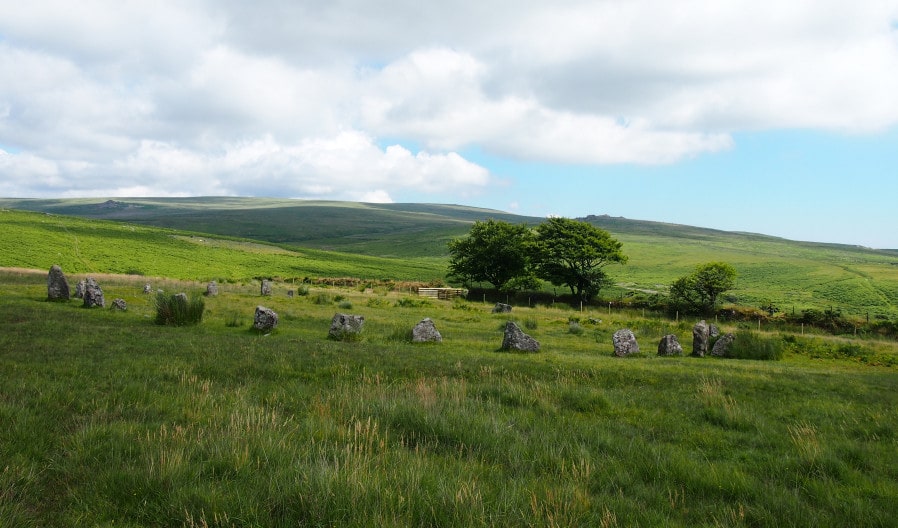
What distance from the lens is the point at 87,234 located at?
335ft

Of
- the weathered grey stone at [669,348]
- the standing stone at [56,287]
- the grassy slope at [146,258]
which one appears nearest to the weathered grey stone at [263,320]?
the standing stone at [56,287]

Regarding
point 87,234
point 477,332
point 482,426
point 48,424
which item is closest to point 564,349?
point 477,332

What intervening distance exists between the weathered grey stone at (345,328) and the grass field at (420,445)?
6467 millimetres

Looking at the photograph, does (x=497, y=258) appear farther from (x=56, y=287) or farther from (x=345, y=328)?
(x=56, y=287)

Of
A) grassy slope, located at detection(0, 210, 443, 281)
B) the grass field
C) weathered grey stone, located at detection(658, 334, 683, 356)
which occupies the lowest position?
grassy slope, located at detection(0, 210, 443, 281)

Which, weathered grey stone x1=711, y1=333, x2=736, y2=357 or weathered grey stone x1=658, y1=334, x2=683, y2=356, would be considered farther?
weathered grey stone x1=711, y1=333, x2=736, y2=357

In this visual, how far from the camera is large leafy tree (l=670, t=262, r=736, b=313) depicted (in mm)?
48719

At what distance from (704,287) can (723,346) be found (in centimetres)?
2914

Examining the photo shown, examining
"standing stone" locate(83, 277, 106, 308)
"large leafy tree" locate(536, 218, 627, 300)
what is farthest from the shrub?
"large leafy tree" locate(536, 218, 627, 300)

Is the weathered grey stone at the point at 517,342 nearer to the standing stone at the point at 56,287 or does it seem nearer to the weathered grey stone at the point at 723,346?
the weathered grey stone at the point at 723,346

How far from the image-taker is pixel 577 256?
2403 inches

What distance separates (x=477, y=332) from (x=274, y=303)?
1702 centimetres

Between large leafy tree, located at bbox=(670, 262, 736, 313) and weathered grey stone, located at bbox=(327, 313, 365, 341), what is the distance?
37268mm

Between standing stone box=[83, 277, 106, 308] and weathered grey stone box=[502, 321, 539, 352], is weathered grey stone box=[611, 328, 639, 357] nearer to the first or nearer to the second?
weathered grey stone box=[502, 321, 539, 352]
